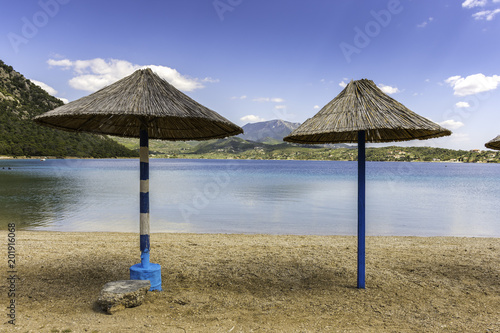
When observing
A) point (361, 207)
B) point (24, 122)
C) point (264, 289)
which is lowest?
point (264, 289)

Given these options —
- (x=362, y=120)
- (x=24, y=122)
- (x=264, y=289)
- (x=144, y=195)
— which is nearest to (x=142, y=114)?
(x=144, y=195)

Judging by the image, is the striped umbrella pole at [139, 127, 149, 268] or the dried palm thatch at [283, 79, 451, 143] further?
the striped umbrella pole at [139, 127, 149, 268]

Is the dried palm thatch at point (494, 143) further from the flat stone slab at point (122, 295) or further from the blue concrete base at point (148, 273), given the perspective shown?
the flat stone slab at point (122, 295)

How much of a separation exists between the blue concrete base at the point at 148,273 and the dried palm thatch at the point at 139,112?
2.20 meters

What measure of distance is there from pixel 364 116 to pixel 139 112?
3.22m

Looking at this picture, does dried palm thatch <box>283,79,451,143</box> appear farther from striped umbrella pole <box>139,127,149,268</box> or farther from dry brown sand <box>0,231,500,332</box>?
dry brown sand <box>0,231,500,332</box>

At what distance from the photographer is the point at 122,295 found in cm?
431

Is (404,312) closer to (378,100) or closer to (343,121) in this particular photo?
(343,121)

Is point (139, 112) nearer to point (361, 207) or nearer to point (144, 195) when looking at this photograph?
point (144, 195)

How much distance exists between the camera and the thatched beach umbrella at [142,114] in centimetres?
434

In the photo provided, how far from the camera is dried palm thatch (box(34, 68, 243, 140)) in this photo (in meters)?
4.32

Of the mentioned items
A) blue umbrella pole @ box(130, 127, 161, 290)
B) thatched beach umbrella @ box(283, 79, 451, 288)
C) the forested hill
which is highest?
the forested hill

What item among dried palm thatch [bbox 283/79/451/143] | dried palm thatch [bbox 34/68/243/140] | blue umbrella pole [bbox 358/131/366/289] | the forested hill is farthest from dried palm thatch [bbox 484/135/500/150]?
the forested hill

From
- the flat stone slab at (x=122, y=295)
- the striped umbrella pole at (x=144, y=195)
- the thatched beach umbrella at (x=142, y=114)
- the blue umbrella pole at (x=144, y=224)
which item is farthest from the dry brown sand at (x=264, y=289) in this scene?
the thatched beach umbrella at (x=142, y=114)
